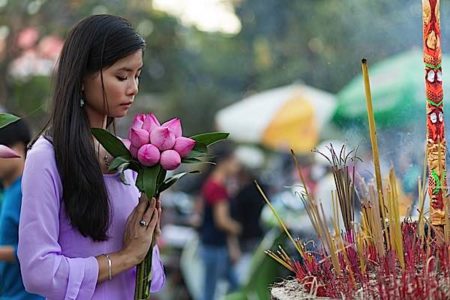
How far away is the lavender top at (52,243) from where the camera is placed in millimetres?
2254

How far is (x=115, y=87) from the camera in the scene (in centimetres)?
238

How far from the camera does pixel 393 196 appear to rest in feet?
7.30

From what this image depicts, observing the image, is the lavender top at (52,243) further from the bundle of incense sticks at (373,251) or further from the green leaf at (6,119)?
the bundle of incense sticks at (373,251)

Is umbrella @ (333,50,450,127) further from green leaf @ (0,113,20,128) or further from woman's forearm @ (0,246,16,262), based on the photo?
green leaf @ (0,113,20,128)

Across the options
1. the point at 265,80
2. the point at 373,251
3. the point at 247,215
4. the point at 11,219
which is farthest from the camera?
the point at 265,80

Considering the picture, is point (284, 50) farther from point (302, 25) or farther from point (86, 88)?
point (86, 88)

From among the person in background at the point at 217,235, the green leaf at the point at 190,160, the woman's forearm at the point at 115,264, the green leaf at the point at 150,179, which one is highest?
the green leaf at the point at 190,160

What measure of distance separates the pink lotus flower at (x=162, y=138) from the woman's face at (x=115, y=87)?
0.14 meters

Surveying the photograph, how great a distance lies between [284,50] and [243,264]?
1152 cm

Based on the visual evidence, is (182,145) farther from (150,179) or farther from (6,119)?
(6,119)

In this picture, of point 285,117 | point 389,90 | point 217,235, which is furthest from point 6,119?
point 285,117

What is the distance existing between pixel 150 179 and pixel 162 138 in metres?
0.11

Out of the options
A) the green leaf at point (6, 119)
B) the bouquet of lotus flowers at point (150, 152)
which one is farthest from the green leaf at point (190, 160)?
the green leaf at point (6, 119)

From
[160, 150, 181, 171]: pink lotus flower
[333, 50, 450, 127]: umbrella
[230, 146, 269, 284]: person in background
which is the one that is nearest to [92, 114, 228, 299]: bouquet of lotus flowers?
[160, 150, 181, 171]: pink lotus flower
